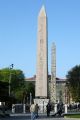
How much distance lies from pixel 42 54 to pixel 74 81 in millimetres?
56498

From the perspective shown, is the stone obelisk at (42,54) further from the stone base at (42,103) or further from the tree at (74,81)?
the tree at (74,81)

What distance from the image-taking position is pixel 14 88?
137 m

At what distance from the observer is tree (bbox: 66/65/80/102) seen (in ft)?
358

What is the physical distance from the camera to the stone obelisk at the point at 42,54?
53594 millimetres

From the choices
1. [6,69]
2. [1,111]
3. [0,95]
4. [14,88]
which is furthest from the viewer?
[6,69]

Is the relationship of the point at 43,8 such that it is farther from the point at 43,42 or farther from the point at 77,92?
the point at 77,92

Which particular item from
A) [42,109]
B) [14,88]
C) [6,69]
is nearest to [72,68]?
[14,88]

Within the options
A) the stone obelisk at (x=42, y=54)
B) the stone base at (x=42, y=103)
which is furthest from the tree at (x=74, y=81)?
the stone obelisk at (x=42, y=54)

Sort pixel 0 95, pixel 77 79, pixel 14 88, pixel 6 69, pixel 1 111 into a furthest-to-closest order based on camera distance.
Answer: pixel 6 69 → pixel 14 88 → pixel 77 79 → pixel 1 111 → pixel 0 95

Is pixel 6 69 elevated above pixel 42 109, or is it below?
above

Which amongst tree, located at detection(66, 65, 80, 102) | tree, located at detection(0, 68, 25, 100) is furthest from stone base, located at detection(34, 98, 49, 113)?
tree, located at detection(0, 68, 25, 100)

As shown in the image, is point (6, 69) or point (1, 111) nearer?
point (1, 111)

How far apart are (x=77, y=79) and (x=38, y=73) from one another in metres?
55.5

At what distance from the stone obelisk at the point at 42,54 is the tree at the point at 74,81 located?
177ft
